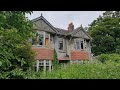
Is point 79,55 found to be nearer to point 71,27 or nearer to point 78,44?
point 78,44

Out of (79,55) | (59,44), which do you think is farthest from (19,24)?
(79,55)

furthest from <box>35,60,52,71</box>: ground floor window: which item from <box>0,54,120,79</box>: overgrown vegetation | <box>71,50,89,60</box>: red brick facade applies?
<box>0,54,120,79</box>: overgrown vegetation

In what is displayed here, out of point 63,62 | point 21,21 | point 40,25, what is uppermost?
point 40,25

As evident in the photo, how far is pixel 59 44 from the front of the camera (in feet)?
63.0

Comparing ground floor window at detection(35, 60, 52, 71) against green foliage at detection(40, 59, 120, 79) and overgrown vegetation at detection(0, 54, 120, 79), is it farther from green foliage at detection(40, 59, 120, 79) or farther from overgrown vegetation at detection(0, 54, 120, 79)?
green foliage at detection(40, 59, 120, 79)

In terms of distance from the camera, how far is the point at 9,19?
5547 millimetres

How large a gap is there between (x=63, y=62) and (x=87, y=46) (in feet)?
11.6

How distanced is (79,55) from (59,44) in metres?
2.44

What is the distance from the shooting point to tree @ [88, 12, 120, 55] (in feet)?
74.9

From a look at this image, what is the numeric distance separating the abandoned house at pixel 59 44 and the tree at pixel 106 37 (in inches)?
71.2

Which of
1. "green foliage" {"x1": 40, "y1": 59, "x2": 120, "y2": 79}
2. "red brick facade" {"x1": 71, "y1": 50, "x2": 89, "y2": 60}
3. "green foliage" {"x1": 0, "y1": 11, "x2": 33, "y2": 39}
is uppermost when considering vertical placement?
"green foliage" {"x1": 0, "y1": 11, "x2": 33, "y2": 39}

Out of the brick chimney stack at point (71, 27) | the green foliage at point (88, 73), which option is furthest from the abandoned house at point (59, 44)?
the green foliage at point (88, 73)
